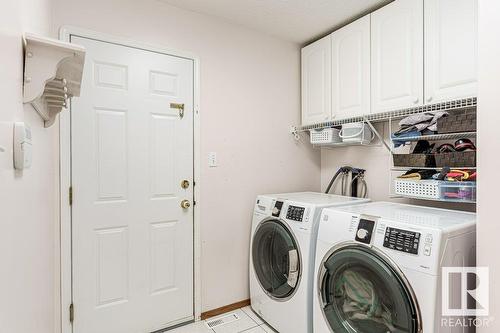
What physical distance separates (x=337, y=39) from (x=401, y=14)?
0.57 meters

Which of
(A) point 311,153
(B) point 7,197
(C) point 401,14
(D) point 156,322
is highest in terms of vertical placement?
(C) point 401,14

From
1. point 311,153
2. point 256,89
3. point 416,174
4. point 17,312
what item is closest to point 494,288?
point 416,174

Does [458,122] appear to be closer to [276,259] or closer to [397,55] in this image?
[397,55]

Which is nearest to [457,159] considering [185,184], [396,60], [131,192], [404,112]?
[404,112]

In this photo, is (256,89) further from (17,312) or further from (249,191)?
(17,312)

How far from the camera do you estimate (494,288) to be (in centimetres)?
113

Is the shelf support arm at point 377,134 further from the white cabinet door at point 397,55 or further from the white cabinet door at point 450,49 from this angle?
the white cabinet door at point 450,49

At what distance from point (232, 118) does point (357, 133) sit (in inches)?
42.4

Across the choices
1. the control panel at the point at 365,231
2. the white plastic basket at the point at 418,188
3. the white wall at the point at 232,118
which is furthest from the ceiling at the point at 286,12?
the control panel at the point at 365,231

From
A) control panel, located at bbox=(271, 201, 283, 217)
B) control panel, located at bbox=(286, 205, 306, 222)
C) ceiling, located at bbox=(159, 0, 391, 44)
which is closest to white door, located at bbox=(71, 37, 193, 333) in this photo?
ceiling, located at bbox=(159, 0, 391, 44)

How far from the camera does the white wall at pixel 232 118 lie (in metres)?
2.18

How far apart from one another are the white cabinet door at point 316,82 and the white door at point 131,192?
117 centimetres

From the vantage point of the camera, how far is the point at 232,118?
2455mm

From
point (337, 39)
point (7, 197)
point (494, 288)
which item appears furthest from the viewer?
point (337, 39)
